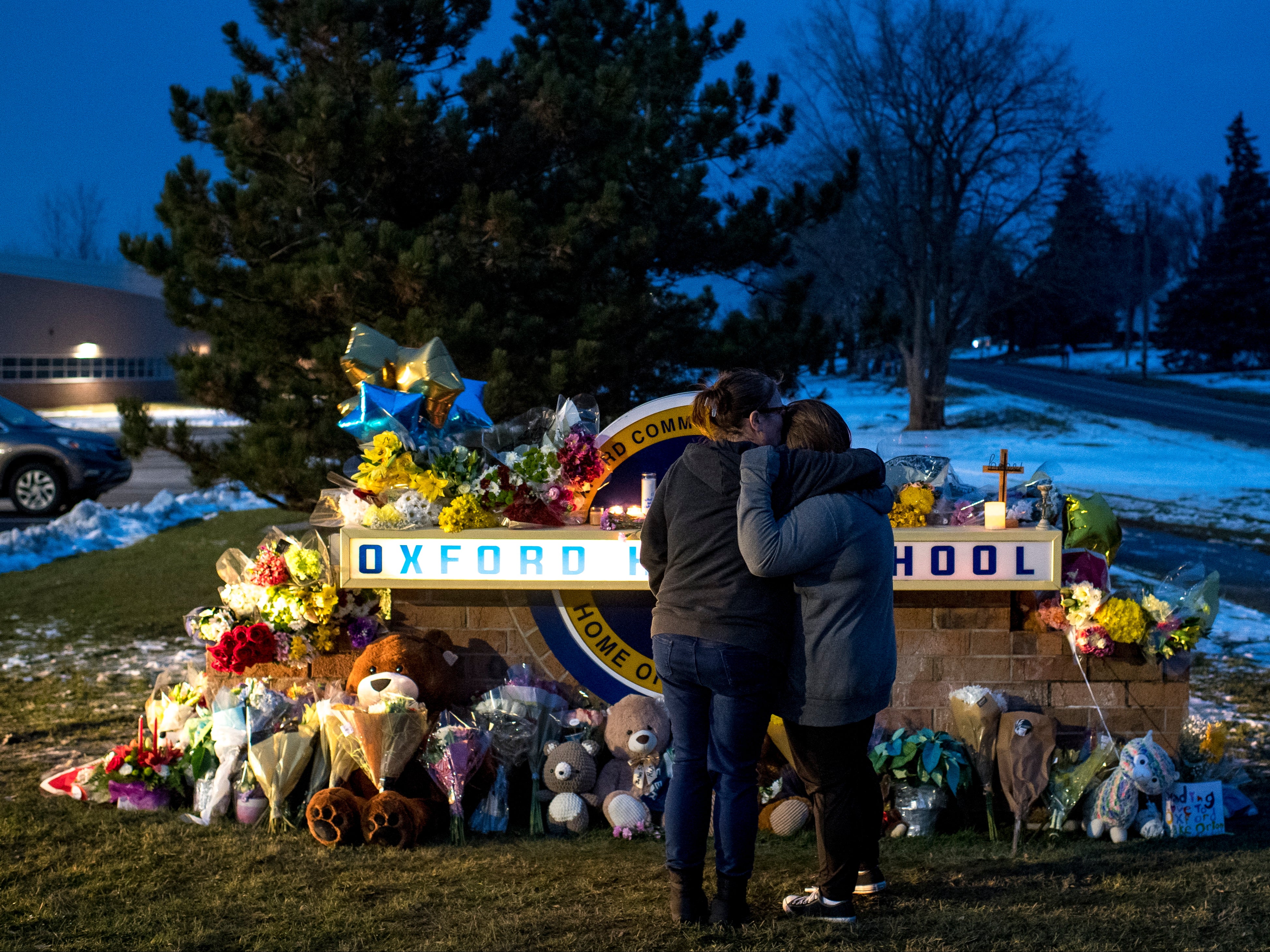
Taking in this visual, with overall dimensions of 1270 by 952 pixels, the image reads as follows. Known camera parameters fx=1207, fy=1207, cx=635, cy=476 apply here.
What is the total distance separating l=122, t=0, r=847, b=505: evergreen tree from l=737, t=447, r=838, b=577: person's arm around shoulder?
17.2 feet

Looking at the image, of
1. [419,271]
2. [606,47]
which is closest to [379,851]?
[419,271]

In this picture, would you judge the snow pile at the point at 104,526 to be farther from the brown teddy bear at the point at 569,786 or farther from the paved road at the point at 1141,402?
the paved road at the point at 1141,402

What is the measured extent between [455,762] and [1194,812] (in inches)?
104

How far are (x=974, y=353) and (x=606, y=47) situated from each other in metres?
73.9

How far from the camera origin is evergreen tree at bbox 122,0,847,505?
8664 mm

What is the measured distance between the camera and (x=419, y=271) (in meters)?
8.37

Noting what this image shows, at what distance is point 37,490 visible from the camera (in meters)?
14.4

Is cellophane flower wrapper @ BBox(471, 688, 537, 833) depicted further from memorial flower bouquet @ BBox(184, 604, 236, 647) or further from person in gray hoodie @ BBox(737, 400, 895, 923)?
person in gray hoodie @ BBox(737, 400, 895, 923)

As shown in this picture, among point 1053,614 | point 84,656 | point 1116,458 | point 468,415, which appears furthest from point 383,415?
point 1116,458

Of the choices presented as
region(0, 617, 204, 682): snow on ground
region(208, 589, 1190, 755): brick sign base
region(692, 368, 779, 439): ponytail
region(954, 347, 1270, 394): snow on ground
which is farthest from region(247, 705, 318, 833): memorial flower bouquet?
region(954, 347, 1270, 394): snow on ground

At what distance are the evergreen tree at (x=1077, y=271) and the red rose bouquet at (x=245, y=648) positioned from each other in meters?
24.0

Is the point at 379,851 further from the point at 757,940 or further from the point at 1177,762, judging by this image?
the point at 1177,762

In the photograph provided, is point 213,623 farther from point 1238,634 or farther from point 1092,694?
point 1238,634

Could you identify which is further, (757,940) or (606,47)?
(606,47)
